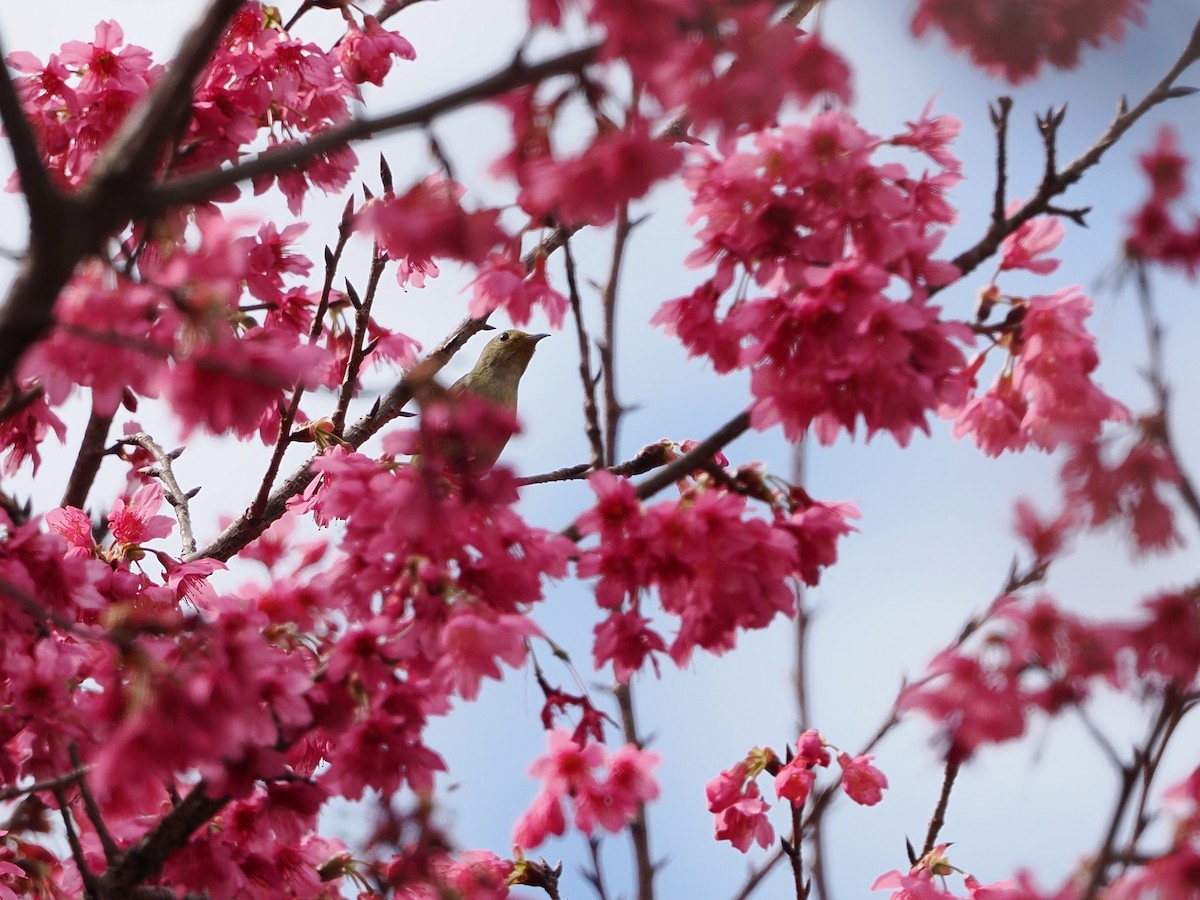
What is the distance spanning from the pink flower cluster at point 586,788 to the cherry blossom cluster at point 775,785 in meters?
0.77

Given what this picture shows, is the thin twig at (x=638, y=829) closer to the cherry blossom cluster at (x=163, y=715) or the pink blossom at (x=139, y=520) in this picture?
the cherry blossom cluster at (x=163, y=715)

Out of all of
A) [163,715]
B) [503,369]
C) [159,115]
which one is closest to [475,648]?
[163,715]

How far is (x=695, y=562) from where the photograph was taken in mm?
2193

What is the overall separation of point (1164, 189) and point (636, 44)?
3.04 feet

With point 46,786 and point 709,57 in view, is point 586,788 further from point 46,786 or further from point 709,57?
point 709,57

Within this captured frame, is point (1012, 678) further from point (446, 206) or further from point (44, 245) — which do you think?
point (44, 245)

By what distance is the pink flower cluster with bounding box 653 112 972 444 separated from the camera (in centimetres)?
215

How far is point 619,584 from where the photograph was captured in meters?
2.29

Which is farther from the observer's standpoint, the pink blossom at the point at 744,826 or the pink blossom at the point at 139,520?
the pink blossom at the point at 139,520

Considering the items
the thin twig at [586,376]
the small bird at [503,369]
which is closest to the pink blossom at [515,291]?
the thin twig at [586,376]

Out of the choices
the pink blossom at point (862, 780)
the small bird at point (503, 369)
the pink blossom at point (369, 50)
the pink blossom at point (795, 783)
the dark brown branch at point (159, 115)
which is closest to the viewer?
the dark brown branch at point (159, 115)

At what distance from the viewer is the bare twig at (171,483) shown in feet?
13.6

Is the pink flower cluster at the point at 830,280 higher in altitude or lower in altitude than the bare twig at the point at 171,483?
lower

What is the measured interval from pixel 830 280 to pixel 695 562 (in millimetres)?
564
